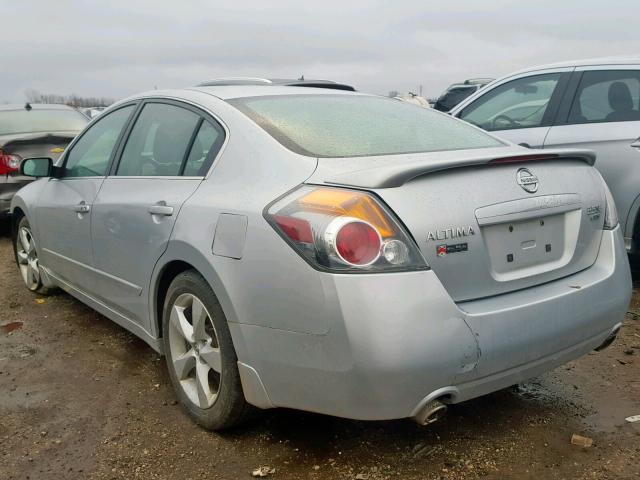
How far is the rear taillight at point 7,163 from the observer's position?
6691 millimetres

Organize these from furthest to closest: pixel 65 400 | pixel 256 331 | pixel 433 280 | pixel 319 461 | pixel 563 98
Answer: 1. pixel 563 98
2. pixel 65 400
3. pixel 319 461
4. pixel 256 331
5. pixel 433 280

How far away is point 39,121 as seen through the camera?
295 inches

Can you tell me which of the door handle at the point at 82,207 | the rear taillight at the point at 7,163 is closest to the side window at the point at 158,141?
the door handle at the point at 82,207

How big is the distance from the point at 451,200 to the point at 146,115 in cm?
195

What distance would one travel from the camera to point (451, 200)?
2.12 m

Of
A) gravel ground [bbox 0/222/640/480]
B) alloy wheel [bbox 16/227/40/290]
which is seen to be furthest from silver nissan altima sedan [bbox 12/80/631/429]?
alloy wheel [bbox 16/227/40/290]

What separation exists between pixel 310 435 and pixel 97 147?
2.25m

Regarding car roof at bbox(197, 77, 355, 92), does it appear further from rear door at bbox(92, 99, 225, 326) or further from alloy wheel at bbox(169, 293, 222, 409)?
alloy wheel at bbox(169, 293, 222, 409)

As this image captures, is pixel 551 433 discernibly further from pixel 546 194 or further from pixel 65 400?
pixel 65 400

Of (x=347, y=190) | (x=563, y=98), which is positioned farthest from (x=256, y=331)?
(x=563, y=98)

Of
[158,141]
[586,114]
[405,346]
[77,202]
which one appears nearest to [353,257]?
[405,346]

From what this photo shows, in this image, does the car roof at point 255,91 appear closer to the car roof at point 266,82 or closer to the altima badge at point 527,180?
the car roof at point 266,82

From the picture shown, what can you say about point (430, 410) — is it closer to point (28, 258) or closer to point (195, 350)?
point (195, 350)

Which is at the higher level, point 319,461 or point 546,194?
point 546,194
